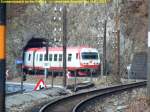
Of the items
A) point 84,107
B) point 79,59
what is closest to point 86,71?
point 79,59

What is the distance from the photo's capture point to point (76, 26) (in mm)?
70125

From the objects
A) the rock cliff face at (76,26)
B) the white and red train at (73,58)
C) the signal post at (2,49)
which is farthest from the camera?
the rock cliff face at (76,26)

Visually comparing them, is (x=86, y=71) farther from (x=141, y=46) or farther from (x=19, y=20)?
(x=19, y=20)

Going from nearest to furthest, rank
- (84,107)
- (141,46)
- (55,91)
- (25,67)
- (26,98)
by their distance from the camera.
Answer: (84,107) < (26,98) < (55,91) < (141,46) < (25,67)

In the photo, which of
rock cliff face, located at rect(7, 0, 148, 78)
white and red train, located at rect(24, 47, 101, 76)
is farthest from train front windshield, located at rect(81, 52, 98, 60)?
rock cliff face, located at rect(7, 0, 148, 78)

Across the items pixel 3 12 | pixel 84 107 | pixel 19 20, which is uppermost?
pixel 19 20

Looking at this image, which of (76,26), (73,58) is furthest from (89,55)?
(76,26)

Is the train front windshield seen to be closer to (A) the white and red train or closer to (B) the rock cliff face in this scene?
(A) the white and red train

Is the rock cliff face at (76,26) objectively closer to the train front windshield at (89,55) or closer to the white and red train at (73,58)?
the white and red train at (73,58)

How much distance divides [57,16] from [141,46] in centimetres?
1433

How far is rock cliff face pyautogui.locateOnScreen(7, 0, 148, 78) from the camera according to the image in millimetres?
64125

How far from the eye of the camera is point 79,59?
56.3 m

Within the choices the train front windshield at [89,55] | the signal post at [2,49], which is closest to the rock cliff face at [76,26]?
the train front windshield at [89,55]

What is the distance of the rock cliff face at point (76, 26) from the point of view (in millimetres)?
64125
